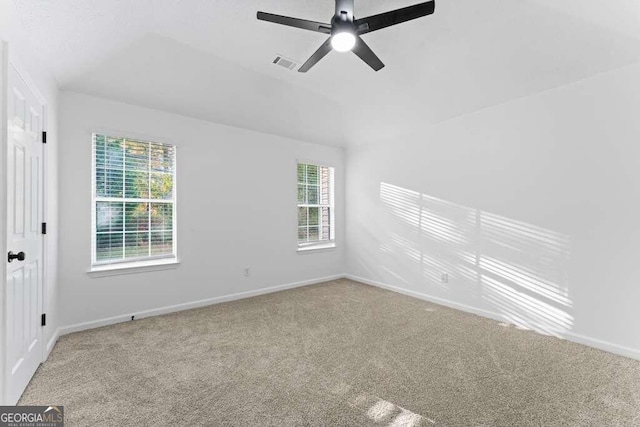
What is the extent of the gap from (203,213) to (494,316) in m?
3.89

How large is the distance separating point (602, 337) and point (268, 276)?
3943mm

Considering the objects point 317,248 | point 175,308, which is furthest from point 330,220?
point 175,308

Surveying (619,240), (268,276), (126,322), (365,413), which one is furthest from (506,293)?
(126,322)

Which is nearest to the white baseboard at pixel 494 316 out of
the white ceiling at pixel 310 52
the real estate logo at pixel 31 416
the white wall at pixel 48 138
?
the white ceiling at pixel 310 52

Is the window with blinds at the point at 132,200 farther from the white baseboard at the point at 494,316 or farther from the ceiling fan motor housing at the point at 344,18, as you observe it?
the white baseboard at the point at 494,316

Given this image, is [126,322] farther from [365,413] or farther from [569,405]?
[569,405]

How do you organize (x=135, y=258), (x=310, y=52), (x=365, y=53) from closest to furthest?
(x=365, y=53) → (x=310, y=52) → (x=135, y=258)

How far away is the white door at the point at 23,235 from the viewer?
6.01 ft

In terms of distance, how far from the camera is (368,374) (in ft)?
7.70

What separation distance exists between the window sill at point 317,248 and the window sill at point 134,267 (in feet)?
6.55

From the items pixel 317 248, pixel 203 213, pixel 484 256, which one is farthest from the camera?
pixel 317 248

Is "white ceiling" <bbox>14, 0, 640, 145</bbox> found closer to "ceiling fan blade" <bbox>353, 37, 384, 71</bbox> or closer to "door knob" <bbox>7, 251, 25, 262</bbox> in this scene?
"ceiling fan blade" <bbox>353, 37, 384, 71</bbox>

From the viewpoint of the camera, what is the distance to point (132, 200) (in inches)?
140

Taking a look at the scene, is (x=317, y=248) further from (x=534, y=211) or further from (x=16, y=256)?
(x=16, y=256)
